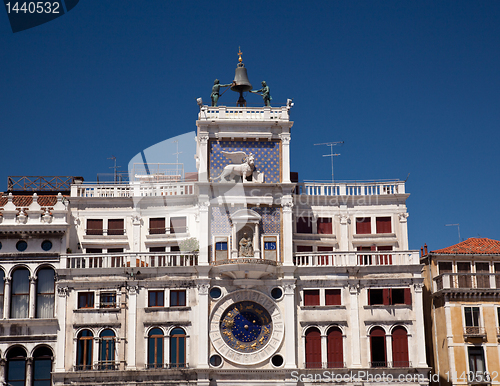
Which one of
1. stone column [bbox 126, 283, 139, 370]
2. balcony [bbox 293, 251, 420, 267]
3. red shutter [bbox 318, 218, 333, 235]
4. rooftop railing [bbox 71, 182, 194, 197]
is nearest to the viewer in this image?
stone column [bbox 126, 283, 139, 370]

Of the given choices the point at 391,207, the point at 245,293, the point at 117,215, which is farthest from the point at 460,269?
the point at 117,215

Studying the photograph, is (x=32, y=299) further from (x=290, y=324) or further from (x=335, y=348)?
(x=335, y=348)

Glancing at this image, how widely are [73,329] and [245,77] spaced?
23686 millimetres

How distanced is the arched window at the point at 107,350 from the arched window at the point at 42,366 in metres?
3.64

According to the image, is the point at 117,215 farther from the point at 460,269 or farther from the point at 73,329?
the point at 460,269

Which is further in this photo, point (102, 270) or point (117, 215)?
point (117, 215)

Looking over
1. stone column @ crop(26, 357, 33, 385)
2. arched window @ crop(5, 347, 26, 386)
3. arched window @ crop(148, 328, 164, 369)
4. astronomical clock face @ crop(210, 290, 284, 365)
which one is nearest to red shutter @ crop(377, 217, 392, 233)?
astronomical clock face @ crop(210, 290, 284, 365)

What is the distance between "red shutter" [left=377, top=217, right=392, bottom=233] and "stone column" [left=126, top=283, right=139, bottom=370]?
63.8 feet

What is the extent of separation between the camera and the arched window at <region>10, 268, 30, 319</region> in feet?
197

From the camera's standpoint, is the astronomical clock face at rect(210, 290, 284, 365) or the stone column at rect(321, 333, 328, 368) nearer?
the astronomical clock face at rect(210, 290, 284, 365)

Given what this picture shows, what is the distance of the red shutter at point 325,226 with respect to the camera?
216 feet

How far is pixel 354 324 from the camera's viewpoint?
60500 millimetres

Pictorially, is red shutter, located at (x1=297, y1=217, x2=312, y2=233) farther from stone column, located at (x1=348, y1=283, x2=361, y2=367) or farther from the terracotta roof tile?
the terracotta roof tile

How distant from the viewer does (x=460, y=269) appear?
66062 mm
